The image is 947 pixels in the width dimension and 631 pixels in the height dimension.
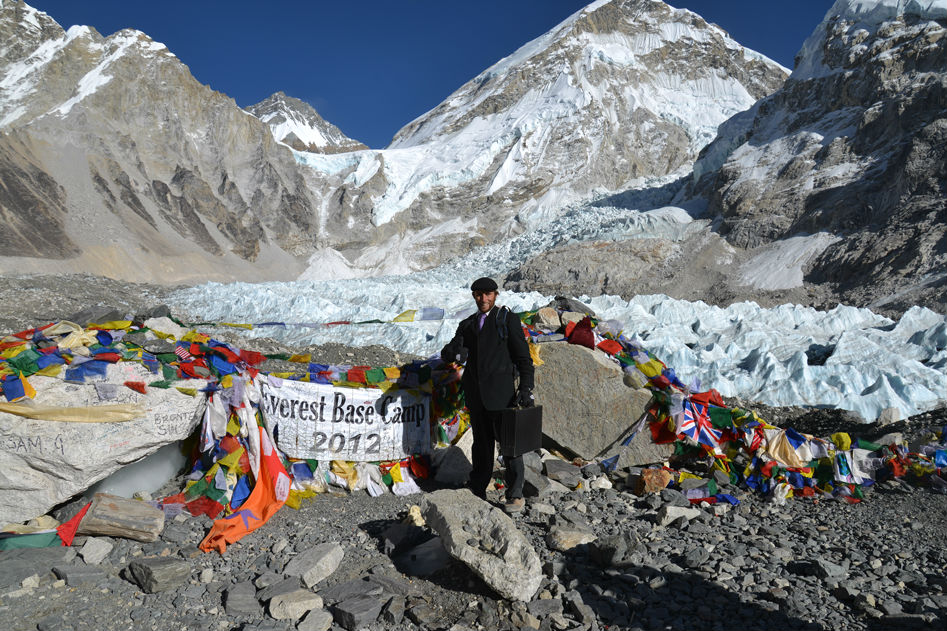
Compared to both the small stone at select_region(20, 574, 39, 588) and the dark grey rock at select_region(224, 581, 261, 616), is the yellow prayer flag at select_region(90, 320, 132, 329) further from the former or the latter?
the dark grey rock at select_region(224, 581, 261, 616)

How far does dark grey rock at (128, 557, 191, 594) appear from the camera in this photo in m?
2.80

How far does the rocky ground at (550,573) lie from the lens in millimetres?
2602

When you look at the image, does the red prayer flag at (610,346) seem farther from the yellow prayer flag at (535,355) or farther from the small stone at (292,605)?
the small stone at (292,605)

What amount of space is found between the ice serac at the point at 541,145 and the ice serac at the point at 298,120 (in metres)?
80.8

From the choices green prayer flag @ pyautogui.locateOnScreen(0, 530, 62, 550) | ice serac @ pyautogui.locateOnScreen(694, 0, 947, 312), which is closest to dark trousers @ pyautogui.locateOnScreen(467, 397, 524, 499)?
green prayer flag @ pyautogui.locateOnScreen(0, 530, 62, 550)

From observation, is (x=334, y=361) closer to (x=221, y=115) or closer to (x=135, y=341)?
(x=135, y=341)

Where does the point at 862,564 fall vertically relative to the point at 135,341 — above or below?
below

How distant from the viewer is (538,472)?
4430mm

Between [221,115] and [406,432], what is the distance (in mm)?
48890

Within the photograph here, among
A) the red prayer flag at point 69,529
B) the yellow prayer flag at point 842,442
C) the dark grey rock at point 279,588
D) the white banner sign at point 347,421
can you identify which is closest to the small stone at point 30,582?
the red prayer flag at point 69,529

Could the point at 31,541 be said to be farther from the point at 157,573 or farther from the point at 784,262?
the point at 784,262

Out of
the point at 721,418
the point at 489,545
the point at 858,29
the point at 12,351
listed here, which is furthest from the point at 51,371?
the point at 858,29

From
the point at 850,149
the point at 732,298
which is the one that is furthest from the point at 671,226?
the point at 732,298

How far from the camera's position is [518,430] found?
356 cm
